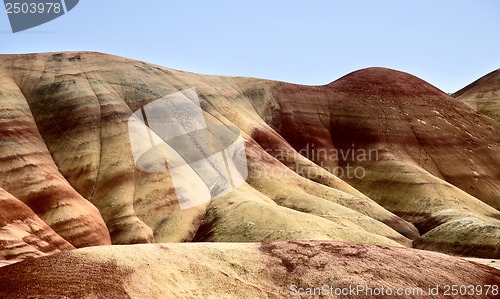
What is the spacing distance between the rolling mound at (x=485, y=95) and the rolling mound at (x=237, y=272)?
9338 cm

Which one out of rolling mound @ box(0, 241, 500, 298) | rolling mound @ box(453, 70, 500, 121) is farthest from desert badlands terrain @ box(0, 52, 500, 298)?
rolling mound @ box(453, 70, 500, 121)

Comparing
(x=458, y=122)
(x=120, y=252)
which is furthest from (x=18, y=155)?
(x=458, y=122)

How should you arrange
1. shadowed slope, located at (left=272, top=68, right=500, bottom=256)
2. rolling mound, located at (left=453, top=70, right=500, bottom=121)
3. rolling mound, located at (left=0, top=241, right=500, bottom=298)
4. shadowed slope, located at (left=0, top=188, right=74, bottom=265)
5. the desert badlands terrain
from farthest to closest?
rolling mound, located at (left=453, top=70, right=500, bottom=121)
shadowed slope, located at (left=272, top=68, right=500, bottom=256)
shadowed slope, located at (left=0, top=188, right=74, bottom=265)
the desert badlands terrain
rolling mound, located at (left=0, top=241, right=500, bottom=298)

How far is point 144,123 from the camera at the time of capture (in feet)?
231

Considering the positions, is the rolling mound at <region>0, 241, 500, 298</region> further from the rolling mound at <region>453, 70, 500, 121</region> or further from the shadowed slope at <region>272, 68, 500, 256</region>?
the rolling mound at <region>453, 70, 500, 121</region>

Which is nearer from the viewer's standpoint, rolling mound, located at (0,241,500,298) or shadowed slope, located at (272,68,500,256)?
rolling mound, located at (0,241,500,298)

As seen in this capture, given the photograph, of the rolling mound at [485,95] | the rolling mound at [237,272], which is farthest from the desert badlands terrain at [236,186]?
the rolling mound at [485,95]

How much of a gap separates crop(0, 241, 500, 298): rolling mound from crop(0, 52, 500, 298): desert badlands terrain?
0.27 ft

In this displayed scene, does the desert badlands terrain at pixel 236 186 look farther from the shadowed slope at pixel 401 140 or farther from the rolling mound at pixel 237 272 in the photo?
the shadowed slope at pixel 401 140

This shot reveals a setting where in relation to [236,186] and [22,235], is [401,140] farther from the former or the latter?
[22,235]

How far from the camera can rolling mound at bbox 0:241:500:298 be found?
1930cm

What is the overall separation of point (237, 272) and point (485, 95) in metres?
115

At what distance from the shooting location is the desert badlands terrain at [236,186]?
2294 centimetres

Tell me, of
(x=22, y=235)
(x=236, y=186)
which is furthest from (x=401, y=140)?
(x=22, y=235)
